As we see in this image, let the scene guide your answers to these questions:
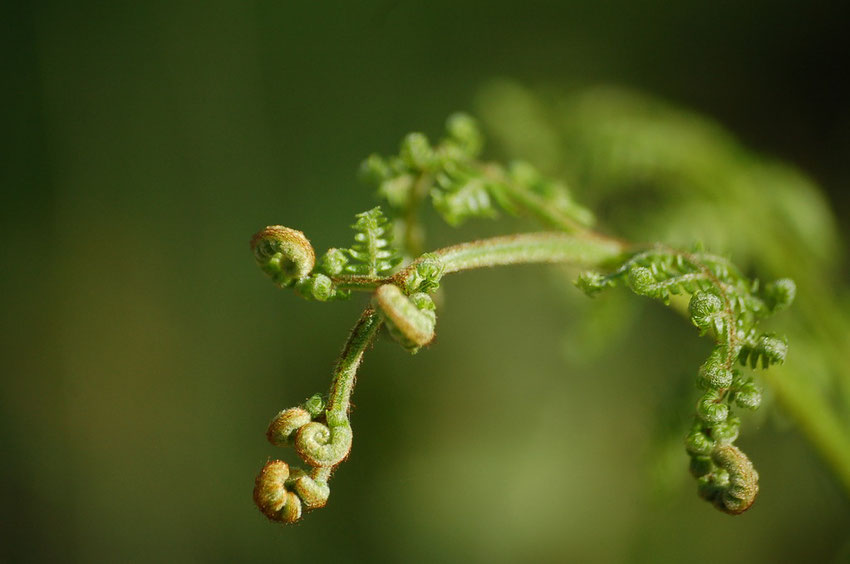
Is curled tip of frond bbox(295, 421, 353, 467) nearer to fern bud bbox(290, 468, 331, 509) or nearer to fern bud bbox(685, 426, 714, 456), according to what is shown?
fern bud bbox(290, 468, 331, 509)

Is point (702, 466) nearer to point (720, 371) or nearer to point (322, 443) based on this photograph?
point (720, 371)

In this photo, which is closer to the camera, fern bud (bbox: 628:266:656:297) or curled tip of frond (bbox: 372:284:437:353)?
curled tip of frond (bbox: 372:284:437:353)

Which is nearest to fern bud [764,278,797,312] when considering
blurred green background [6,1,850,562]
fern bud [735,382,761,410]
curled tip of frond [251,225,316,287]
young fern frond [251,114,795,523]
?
young fern frond [251,114,795,523]

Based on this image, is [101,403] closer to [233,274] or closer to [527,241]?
[233,274]

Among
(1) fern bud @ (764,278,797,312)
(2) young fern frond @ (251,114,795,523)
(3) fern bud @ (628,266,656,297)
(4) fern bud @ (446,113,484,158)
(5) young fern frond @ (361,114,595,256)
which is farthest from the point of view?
(4) fern bud @ (446,113,484,158)

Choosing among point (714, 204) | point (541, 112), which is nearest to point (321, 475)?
point (714, 204)
